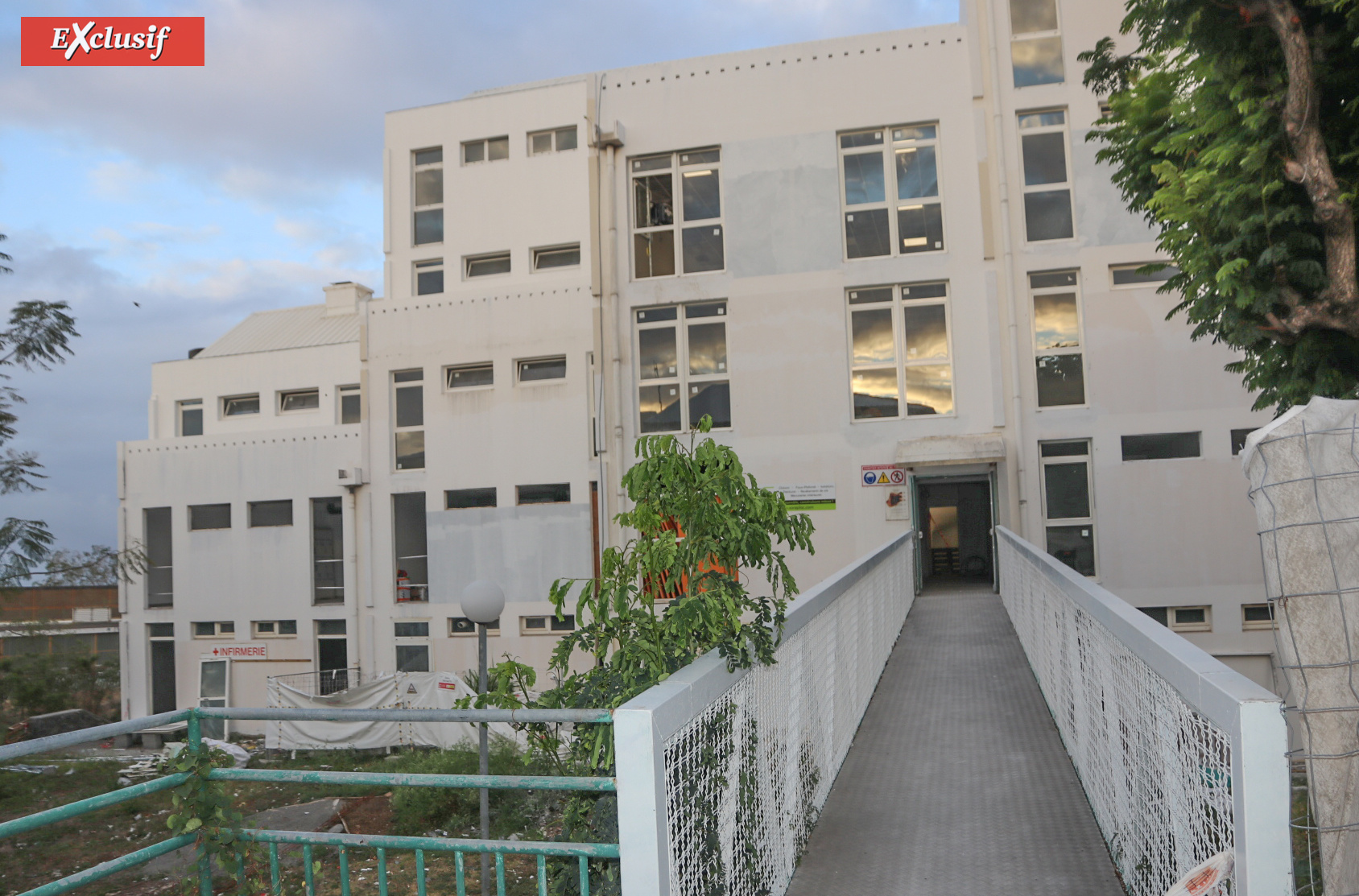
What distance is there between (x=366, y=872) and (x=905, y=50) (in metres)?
17.1

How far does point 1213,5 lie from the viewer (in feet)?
20.9

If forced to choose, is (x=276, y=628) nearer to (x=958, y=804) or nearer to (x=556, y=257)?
(x=556, y=257)

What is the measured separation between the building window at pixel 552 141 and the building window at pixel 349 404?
9.74 metres

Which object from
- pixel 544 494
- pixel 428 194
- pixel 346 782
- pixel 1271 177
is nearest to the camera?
pixel 346 782

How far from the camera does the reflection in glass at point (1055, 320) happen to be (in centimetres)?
1888

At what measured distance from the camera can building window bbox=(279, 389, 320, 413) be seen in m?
29.3

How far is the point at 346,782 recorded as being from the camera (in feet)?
10.4

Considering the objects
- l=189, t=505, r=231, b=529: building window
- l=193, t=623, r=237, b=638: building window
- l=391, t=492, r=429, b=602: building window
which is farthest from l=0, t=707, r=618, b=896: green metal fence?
l=189, t=505, r=231, b=529: building window

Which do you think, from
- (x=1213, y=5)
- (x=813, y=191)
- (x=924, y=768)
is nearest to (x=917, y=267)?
(x=813, y=191)

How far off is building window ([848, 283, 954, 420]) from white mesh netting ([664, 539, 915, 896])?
13.1 m

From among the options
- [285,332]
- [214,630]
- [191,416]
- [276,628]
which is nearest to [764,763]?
[276,628]

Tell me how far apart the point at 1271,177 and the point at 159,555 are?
2786 centimetres

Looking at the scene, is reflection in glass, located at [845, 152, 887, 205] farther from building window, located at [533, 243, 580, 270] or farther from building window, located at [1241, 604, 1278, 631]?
building window, located at [1241, 604, 1278, 631]

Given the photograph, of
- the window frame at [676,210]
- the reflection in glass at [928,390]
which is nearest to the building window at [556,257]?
the window frame at [676,210]
